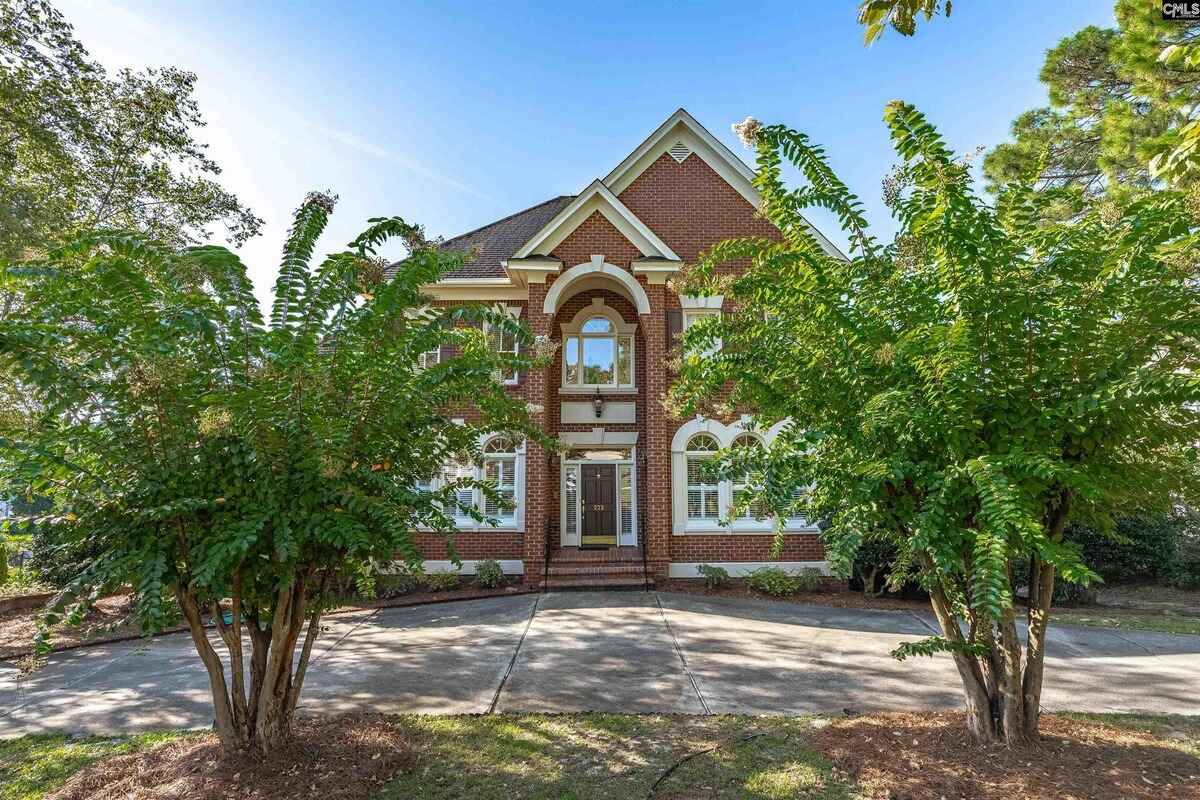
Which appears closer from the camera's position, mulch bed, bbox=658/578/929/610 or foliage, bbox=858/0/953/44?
foliage, bbox=858/0/953/44

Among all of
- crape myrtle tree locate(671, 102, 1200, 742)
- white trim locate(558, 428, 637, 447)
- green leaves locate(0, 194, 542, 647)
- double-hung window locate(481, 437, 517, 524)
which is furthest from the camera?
white trim locate(558, 428, 637, 447)

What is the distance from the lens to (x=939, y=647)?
3680mm

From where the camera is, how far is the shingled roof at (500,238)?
14188 mm

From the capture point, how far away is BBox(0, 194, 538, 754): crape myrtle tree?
3.17 m

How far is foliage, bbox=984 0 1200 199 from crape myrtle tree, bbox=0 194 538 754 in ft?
22.6

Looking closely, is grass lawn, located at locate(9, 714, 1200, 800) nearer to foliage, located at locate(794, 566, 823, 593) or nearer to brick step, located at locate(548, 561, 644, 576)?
foliage, located at locate(794, 566, 823, 593)

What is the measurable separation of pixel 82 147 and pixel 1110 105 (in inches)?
681

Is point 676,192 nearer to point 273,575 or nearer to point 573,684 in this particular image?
point 573,684

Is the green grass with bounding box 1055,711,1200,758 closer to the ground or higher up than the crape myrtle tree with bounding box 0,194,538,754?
closer to the ground

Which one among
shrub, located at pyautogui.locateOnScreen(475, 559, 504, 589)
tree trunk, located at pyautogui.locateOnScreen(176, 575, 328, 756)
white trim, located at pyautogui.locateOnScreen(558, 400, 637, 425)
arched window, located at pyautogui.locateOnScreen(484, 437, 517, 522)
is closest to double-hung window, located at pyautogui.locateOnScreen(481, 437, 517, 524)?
arched window, located at pyautogui.locateOnScreen(484, 437, 517, 522)

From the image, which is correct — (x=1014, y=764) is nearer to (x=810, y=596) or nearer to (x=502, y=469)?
(x=810, y=596)

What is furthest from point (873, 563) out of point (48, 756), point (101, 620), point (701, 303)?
point (101, 620)

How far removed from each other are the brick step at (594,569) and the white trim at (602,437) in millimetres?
2715

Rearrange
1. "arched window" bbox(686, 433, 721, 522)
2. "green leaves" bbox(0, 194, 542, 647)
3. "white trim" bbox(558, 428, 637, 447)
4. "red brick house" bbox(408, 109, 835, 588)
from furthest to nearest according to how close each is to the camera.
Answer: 1. "white trim" bbox(558, 428, 637, 447)
2. "arched window" bbox(686, 433, 721, 522)
3. "red brick house" bbox(408, 109, 835, 588)
4. "green leaves" bbox(0, 194, 542, 647)
